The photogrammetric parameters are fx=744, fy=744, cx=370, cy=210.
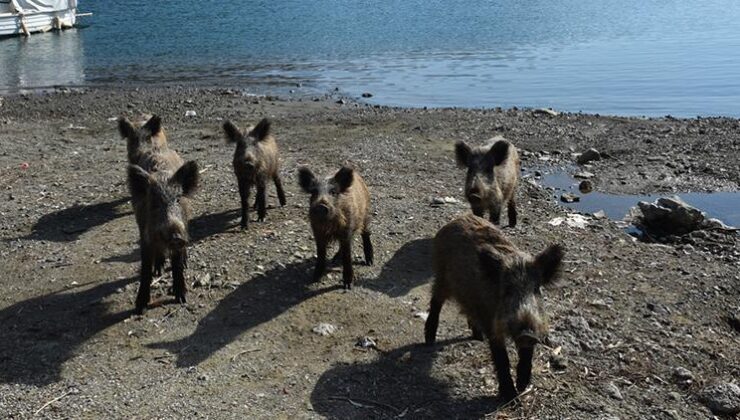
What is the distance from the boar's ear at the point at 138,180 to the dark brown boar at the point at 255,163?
2383mm

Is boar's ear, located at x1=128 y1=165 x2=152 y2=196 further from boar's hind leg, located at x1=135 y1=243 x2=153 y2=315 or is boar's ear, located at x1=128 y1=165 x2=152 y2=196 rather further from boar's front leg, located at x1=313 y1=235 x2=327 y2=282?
boar's front leg, located at x1=313 y1=235 x2=327 y2=282

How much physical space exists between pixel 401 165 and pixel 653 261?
5.83 m

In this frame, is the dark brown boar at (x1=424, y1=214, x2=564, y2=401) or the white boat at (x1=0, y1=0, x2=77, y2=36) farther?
the white boat at (x1=0, y1=0, x2=77, y2=36)

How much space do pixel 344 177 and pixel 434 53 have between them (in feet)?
90.6

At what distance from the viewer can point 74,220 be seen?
10453 millimetres

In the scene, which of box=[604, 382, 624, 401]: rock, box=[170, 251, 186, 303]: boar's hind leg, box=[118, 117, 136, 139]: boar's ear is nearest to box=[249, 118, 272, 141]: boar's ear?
box=[118, 117, 136, 139]: boar's ear

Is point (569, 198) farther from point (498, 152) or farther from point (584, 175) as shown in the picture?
point (498, 152)

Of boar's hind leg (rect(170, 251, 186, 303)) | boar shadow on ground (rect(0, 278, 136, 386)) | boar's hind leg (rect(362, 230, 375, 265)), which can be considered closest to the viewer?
boar shadow on ground (rect(0, 278, 136, 386))

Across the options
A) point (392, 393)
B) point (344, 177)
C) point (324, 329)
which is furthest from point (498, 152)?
point (392, 393)

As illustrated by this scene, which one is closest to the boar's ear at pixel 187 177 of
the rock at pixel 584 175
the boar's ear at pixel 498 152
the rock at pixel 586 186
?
the boar's ear at pixel 498 152

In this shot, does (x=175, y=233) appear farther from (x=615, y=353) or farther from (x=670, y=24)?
(x=670, y=24)

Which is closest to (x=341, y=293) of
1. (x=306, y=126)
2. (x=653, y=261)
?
(x=653, y=261)

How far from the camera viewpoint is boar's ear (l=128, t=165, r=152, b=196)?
25.3 feet

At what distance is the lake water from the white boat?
121cm
